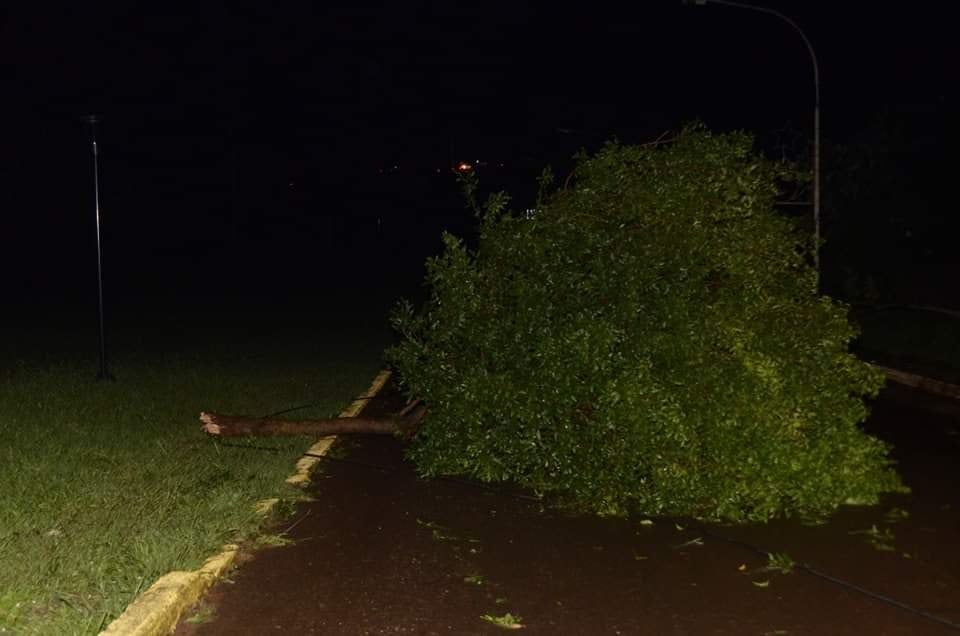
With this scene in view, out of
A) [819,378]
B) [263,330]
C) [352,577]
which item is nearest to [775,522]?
[819,378]

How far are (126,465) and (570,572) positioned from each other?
4.04 metres

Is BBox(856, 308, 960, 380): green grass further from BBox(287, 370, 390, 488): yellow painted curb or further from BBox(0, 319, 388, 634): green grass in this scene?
BBox(0, 319, 388, 634): green grass

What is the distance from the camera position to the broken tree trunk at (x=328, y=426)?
32.2 feet

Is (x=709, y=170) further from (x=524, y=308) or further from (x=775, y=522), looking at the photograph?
(x=775, y=522)

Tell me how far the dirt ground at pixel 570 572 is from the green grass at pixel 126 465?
18.0 inches

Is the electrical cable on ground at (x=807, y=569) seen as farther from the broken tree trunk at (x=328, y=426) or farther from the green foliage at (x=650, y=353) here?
the broken tree trunk at (x=328, y=426)

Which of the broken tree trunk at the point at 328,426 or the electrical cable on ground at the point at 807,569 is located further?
the broken tree trunk at the point at 328,426

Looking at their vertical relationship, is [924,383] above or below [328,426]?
below

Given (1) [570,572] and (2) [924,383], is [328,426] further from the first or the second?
(2) [924,383]

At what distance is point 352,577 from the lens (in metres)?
6.11

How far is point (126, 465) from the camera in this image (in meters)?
8.55

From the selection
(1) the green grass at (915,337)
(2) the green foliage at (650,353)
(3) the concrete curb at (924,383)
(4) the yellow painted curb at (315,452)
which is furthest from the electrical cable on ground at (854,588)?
(1) the green grass at (915,337)

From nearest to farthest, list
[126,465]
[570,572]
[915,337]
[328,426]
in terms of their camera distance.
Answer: [570,572], [126,465], [328,426], [915,337]

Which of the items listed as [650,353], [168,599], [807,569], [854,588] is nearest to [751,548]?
[807,569]
